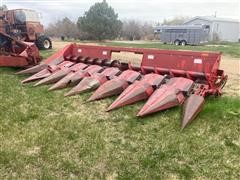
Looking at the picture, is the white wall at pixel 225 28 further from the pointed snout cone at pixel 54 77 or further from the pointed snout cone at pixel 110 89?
the pointed snout cone at pixel 110 89

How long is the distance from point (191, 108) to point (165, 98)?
1.38 ft

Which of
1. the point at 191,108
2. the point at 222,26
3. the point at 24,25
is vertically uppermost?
the point at 24,25

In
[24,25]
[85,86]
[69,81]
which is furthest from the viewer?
[24,25]

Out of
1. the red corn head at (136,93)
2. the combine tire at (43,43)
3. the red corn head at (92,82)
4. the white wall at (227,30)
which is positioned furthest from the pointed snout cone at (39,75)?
the white wall at (227,30)

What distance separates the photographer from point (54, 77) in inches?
247

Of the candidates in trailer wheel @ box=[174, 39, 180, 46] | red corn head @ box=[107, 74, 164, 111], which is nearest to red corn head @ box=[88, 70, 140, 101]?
red corn head @ box=[107, 74, 164, 111]

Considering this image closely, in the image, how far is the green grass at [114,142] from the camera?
315 cm

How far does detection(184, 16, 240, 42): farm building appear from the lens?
167 feet

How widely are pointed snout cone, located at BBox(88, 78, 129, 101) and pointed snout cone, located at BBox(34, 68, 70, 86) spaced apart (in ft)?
4.37

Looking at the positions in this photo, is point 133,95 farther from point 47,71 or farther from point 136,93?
point 47,71

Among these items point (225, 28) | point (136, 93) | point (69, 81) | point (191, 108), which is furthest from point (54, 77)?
point (225, 28)

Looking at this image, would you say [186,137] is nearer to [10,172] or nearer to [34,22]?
[10,172]

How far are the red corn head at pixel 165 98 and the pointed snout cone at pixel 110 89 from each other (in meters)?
0.75

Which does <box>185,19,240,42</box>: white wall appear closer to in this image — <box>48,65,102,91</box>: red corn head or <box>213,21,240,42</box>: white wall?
<box>213,21,240,42</box>: white wall
